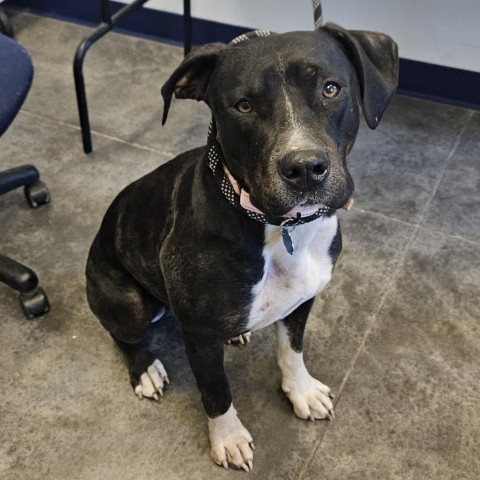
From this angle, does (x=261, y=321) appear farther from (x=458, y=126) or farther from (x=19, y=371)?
(x=458, y=126)

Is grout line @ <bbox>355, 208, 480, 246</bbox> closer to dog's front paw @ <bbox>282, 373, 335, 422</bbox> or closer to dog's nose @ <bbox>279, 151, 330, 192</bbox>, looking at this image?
dog's front paw @ <bbox>282, 373, 335, 422</bbox>

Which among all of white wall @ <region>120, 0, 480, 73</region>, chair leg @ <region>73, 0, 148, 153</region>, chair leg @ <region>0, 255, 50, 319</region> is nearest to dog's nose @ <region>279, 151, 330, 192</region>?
chair leg @ <region>0, 255, 50, 319</region>

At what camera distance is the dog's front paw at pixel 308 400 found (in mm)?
2025

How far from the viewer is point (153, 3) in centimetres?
369

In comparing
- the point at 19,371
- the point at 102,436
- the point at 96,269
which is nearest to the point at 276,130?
the point at 96,269

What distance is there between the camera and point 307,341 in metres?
2.26

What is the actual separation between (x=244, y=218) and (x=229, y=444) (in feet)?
2.41

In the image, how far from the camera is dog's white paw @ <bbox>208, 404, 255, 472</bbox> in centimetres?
191

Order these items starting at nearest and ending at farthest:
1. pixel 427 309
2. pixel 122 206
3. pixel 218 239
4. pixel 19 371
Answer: pixel 218 239 → pixel 122 206 → pixel 19 371 → pixel 427 309

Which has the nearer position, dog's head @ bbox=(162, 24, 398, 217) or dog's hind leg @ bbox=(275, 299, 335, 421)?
dog's head @ bbox=(162, 24, 398, 217)

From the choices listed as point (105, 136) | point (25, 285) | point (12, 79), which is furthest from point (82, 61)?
point (25, 285)

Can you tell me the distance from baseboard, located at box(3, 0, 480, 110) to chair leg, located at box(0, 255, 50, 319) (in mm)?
1909

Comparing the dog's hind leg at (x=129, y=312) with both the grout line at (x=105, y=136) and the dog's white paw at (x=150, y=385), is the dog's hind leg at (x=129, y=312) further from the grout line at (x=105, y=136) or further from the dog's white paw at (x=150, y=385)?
the grout line at (x=105, y=136)

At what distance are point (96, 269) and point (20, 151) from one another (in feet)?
4.19
